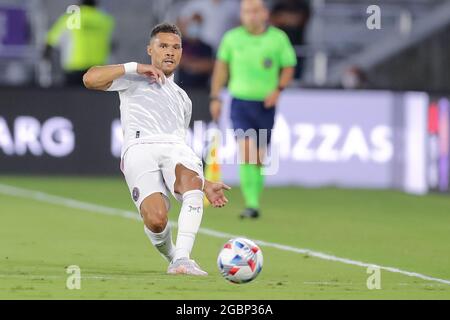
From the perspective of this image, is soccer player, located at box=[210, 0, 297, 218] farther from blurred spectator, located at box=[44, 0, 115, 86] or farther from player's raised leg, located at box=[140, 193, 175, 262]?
blurred spectator, located at box=[44, 0, 115, 86]

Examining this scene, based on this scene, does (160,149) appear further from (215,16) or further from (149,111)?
(215,16)

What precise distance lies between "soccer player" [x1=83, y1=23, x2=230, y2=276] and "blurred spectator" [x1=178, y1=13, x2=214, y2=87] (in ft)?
39.4

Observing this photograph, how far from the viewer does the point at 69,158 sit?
21391mm

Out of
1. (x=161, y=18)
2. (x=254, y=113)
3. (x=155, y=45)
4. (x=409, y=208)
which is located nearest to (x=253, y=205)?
(x=254, y=113)

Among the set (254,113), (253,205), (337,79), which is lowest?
(253,205)

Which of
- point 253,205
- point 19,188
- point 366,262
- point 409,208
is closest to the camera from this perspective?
point 366,262

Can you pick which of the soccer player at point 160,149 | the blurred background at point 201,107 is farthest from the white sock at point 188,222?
the blurred background at point 201,107

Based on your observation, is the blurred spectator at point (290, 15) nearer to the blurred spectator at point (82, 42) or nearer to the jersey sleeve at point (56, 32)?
the blurred spectator at point (82, 42)

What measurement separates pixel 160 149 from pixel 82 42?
12270 mm

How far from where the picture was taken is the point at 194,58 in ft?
73.3

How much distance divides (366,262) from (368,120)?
34.5 ft
